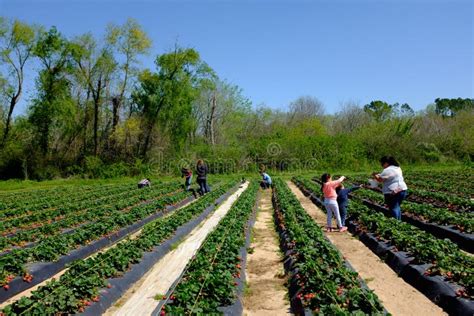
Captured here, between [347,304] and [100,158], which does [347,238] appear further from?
[100,158]

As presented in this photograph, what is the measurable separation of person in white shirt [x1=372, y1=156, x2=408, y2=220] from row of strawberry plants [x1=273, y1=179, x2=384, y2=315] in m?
2.41

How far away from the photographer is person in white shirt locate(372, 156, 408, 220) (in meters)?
9.57

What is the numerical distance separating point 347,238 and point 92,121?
3442 cm

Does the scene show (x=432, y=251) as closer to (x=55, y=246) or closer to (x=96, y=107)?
(x=55, y=246)

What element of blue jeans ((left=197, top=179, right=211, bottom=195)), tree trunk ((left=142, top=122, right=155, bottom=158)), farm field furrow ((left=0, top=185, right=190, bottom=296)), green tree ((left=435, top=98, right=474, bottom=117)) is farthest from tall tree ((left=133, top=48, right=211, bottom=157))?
green tree ((left=435, top=98, right=474, bottom=117))

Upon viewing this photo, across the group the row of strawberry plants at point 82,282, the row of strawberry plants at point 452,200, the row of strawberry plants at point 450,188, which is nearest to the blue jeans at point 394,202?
the row of strawberry plants at point 452,200

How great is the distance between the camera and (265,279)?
281 inches

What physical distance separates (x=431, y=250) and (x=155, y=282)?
4781 millimetres

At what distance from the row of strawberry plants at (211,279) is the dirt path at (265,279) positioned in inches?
14.2

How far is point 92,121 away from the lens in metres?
39.3

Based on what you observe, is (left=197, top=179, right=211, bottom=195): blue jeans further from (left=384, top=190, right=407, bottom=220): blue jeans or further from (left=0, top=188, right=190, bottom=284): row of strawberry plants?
(left=384, top=190, right=407, bottom=220): blue jeans

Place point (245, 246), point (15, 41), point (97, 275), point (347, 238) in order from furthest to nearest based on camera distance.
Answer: point (15, 41) → point (347, 238) → point (245, 246) → point (97, 275)

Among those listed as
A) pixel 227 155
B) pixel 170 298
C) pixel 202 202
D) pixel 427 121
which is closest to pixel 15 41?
pixel 227 155

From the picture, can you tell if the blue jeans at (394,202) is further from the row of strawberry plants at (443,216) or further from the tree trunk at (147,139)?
the tree trunk at (147,139)
